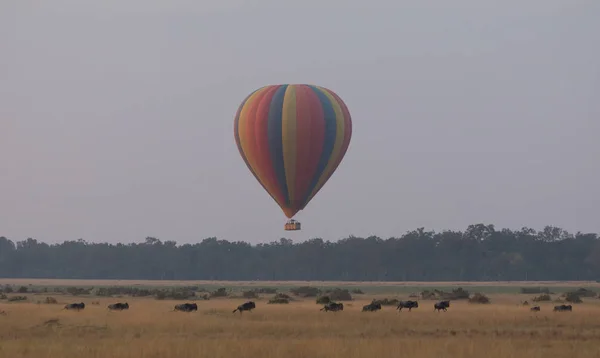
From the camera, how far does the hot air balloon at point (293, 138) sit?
62938 millimetres

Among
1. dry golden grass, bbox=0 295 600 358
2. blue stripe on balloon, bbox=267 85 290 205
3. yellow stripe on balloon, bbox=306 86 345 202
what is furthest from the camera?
yellow stripe on balloon, bbox=306 86 345 202

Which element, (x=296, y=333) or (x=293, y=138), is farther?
(x=293, y=138)

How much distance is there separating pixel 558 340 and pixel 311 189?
31236 millimetres

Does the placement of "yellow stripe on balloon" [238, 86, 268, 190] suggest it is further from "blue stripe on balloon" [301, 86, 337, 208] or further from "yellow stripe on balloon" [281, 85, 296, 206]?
"blue stripe on balloon" [301, 86, 337, 208]

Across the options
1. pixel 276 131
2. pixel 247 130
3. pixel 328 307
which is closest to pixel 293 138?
pixel 276 131

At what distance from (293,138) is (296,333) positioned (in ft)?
87.0

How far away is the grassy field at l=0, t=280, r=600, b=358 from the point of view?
94.6 feet

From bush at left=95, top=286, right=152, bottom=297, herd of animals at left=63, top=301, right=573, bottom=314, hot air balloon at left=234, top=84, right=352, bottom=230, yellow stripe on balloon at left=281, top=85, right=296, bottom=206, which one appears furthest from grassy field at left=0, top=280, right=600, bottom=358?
bush at left=95, top=286, right=152, bottom=297

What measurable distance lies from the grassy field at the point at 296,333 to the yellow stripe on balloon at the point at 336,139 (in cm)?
1149

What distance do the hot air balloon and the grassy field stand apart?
417 inches

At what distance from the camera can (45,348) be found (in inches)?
1180

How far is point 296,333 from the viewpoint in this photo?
3809 cm

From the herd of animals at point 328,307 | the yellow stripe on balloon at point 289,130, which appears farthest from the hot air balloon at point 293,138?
the herd of animals at point 328,307

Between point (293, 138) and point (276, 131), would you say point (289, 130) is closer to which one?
point (293, 138)
